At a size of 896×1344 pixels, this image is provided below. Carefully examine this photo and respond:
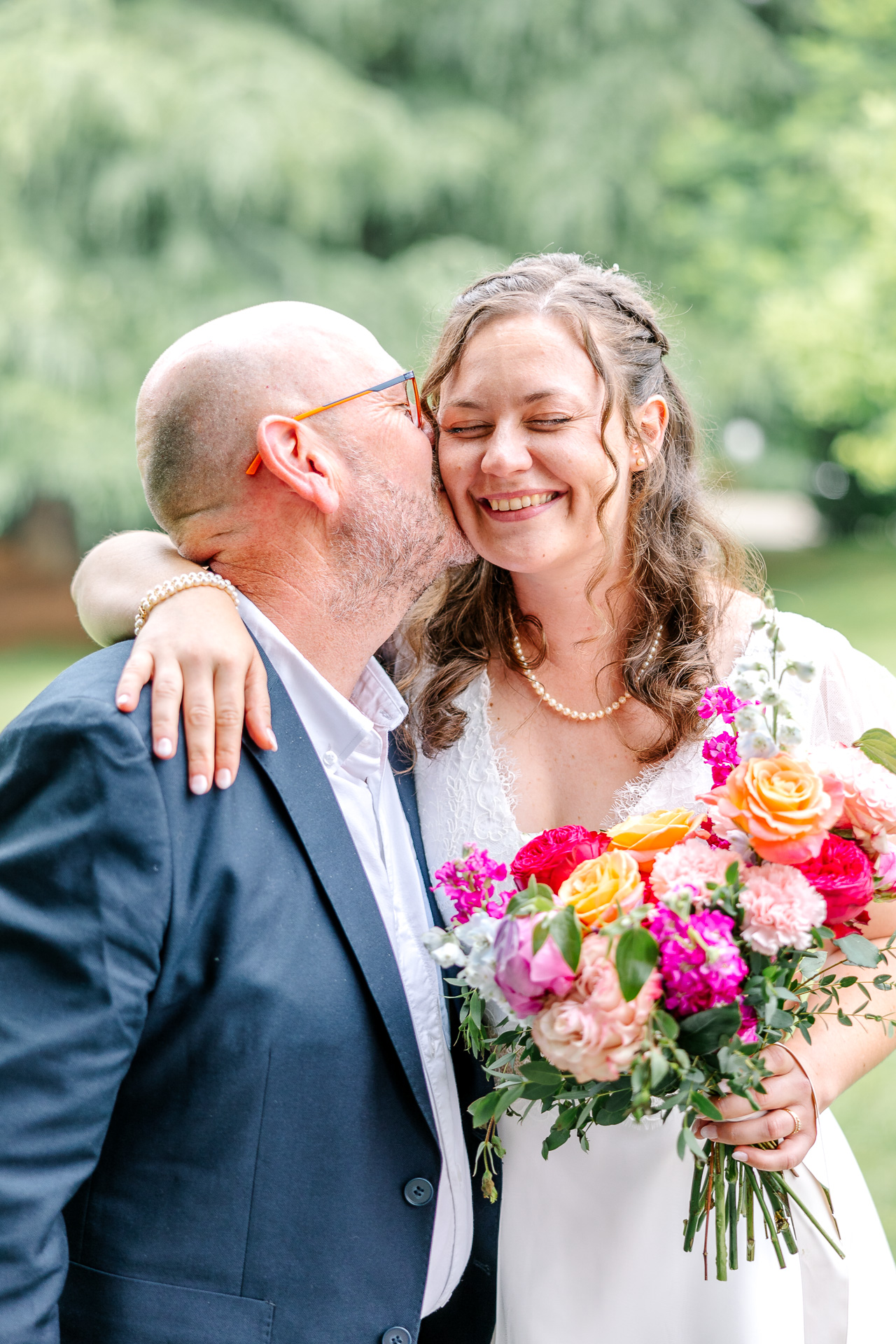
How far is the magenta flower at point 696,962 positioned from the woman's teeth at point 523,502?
114 cm

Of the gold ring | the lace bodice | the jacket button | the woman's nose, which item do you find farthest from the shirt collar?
the gold ring

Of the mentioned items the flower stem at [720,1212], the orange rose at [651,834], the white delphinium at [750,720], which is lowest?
the flower stem at [720,1212]

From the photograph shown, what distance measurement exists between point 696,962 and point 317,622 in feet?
3.56

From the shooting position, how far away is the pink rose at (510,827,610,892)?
192 centimetres

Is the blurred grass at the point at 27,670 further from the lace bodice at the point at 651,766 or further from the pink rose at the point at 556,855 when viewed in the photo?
the pink rose at the point at 556,855

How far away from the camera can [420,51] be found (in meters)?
15.0

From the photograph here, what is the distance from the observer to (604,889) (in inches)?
68.7

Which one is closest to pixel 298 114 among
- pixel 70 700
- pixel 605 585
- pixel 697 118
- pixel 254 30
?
pixel 254 30

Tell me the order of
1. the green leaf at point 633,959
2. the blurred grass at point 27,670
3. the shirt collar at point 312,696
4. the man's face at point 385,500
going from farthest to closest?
the blurred grass at point 27,670 < the man's face at point 385,500 < the shirt collar at point 312,696 < the green leaf at point 633,959

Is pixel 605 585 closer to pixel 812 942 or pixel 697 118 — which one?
pixel 812 942

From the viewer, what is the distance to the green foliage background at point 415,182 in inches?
523

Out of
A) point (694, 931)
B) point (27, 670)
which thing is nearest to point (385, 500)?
point (694, 931)

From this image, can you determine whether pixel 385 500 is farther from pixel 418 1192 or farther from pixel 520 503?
pixel 418 1192

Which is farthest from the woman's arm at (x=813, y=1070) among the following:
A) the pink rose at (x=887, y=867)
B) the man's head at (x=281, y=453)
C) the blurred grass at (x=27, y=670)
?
the blurred grass at (x=27, y=670)
